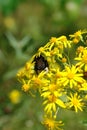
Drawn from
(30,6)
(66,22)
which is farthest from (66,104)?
(30,6)

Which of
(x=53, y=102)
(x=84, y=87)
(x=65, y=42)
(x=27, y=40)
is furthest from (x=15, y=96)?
(x=84, y=87)

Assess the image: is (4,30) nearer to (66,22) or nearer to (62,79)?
(66,22)

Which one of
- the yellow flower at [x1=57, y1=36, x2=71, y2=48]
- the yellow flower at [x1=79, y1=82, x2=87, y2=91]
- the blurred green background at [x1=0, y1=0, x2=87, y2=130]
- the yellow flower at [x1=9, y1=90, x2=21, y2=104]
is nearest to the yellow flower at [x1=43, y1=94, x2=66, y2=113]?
the yellow flower at [x1=79, y1=82, x2=87, y2=91]

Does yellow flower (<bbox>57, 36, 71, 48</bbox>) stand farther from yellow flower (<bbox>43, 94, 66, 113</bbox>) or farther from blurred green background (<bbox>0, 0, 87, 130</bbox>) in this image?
Result: blurred green background (<bbox>0, 0, 87, 130</bbox>)

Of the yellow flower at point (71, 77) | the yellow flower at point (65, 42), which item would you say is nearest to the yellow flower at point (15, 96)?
the yellow flower at point (65, 42)

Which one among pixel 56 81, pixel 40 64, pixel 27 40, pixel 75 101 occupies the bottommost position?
pixel 75 101

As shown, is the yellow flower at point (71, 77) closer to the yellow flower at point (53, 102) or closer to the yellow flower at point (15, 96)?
the yellow flower at point (53, 102)

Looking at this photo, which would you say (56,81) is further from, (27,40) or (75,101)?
(27,40)
